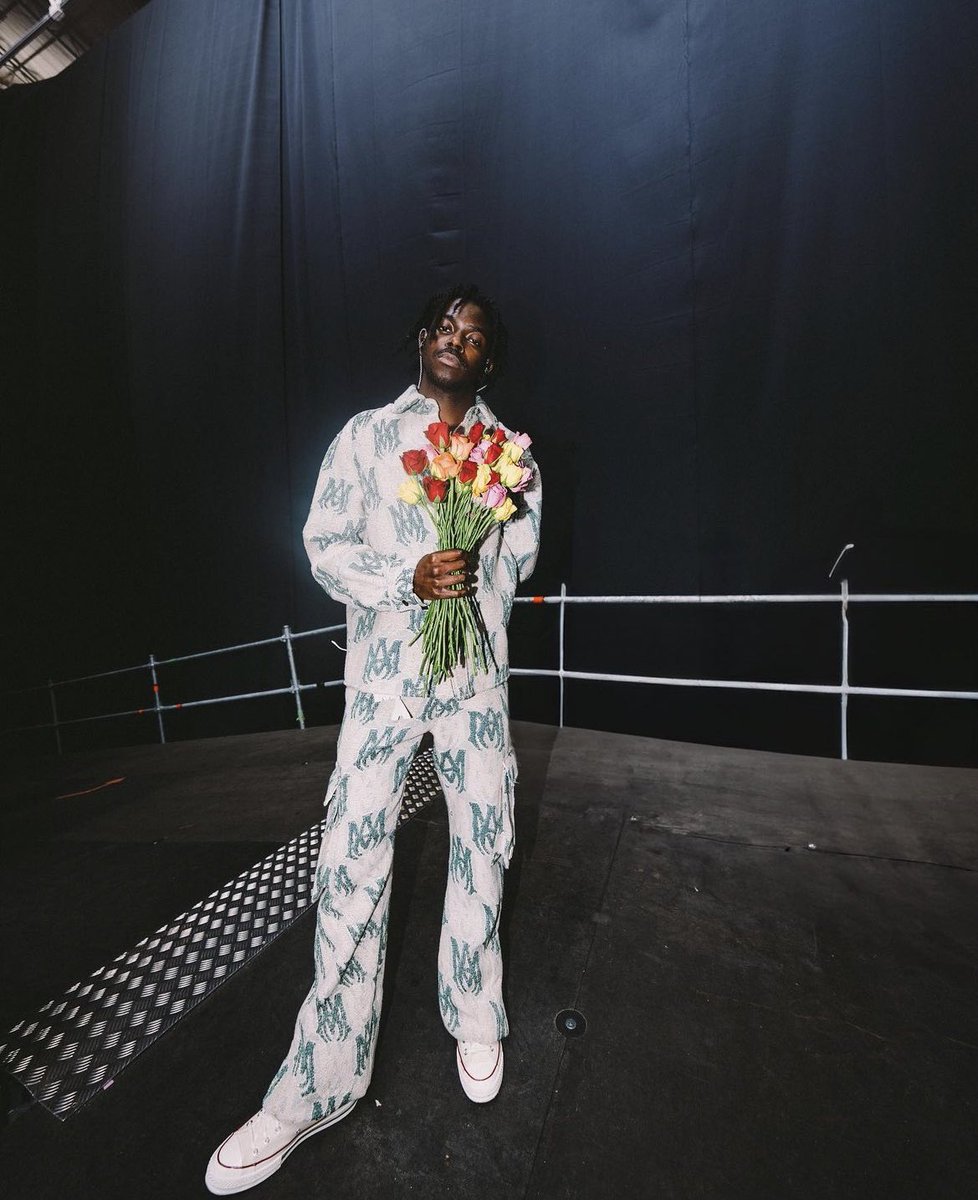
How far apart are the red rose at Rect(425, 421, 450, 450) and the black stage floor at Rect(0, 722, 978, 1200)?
1.34 metres

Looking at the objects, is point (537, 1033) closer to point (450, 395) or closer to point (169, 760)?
point (450, 395)

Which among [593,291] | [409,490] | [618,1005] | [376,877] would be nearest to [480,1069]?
[618,1005]

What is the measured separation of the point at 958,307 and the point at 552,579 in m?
2.85

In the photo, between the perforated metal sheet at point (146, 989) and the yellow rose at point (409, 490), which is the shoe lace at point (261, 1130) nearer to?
the perforated metal sheet at point (146, 989)

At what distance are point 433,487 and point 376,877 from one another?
2.50ft

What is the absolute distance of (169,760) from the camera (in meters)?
3.76

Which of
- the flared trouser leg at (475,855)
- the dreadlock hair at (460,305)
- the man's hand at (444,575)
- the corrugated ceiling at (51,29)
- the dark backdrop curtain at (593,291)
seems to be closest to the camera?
the man's hand at (444,575)

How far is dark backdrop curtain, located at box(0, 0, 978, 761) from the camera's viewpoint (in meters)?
2.88

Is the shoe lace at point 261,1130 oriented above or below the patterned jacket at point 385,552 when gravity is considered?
below

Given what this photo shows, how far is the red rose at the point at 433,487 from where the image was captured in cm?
99

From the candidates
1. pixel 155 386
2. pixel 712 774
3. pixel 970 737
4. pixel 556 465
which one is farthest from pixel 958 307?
pixel 155 386

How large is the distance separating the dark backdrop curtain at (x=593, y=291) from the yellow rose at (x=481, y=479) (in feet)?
4.78

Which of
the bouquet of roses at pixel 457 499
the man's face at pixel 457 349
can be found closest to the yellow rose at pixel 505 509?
the bouquet of roses at pixel 457 499

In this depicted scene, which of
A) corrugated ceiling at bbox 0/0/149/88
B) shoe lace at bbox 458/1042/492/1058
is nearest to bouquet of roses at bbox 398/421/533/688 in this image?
shoe lace at bbox 458/1042/492/1058
